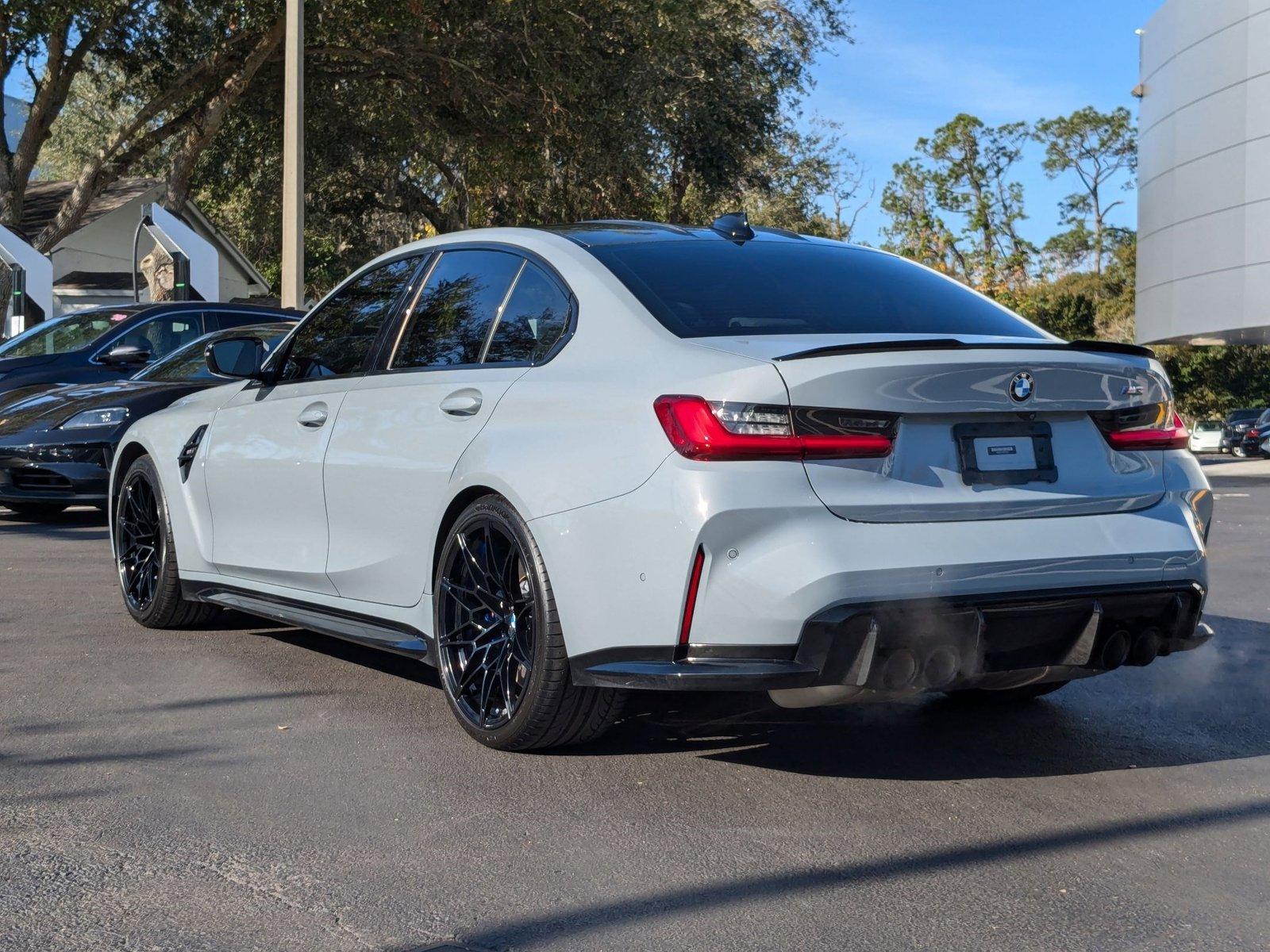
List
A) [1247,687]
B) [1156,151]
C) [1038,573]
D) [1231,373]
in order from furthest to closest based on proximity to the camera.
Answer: [1231,373] → [1156,151] → [1247,687] → [1038,573]

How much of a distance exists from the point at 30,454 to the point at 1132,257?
71015mm

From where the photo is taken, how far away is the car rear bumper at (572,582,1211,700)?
3863 mm

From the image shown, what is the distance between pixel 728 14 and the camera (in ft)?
92.7

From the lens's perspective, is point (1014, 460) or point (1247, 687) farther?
point (1247, 687)

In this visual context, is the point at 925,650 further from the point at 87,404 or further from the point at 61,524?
the point at 61,524

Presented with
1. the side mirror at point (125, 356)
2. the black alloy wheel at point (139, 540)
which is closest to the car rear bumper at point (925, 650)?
the black alloy wheel at point (139, 540)

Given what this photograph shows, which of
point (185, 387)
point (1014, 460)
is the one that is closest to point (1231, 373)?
point (185, 387)

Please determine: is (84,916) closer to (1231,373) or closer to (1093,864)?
(1093,864)

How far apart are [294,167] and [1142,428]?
14.2 metres

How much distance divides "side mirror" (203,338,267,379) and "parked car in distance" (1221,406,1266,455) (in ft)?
131

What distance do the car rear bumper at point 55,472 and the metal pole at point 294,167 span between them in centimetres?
641

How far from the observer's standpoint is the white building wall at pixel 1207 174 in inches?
1852

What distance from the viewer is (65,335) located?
13.8m

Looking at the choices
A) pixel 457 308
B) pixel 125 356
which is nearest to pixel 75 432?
pixel 125 356
